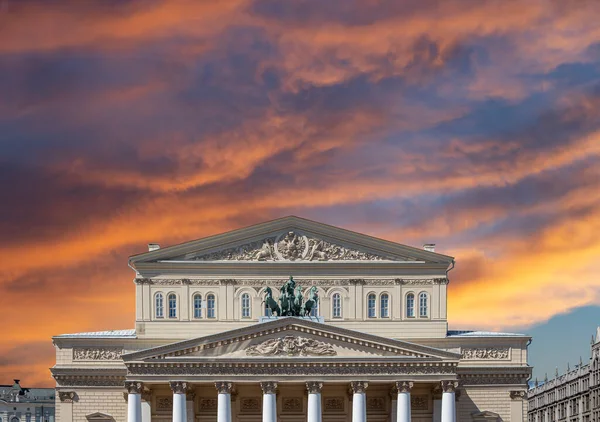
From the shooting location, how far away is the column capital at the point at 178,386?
91438 mm

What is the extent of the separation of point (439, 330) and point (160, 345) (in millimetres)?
20250

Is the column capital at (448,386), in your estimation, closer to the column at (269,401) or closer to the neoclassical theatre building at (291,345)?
the neoclassical theatre building at (291,345)

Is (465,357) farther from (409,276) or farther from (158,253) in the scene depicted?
(158,253)

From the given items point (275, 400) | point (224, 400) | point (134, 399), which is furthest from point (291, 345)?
point (134, 399)

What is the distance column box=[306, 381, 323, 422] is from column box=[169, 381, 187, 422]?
27.7 ft

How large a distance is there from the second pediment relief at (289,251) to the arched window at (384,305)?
293cm

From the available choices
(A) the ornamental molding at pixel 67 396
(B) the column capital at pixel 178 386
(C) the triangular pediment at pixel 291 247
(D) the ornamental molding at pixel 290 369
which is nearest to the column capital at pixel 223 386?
(D) the ornamental molding at pixel 290 369

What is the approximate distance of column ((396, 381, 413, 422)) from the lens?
92062mm

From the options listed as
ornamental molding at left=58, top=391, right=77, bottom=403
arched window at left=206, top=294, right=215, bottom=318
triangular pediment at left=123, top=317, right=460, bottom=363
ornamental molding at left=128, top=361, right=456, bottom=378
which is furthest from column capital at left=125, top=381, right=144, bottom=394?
arched window at left=206, top=294, right=215, bottom=318

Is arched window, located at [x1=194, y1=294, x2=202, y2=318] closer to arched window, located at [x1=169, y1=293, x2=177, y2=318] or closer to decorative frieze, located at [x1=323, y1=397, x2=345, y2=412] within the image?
arched window, located at [x1=169, y1=293, x2=177, y2=318]

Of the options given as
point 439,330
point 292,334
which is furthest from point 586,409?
point 292,334

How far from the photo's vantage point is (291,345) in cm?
9194

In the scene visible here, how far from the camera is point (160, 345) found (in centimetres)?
9688

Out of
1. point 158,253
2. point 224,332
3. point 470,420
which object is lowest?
point 470,420
